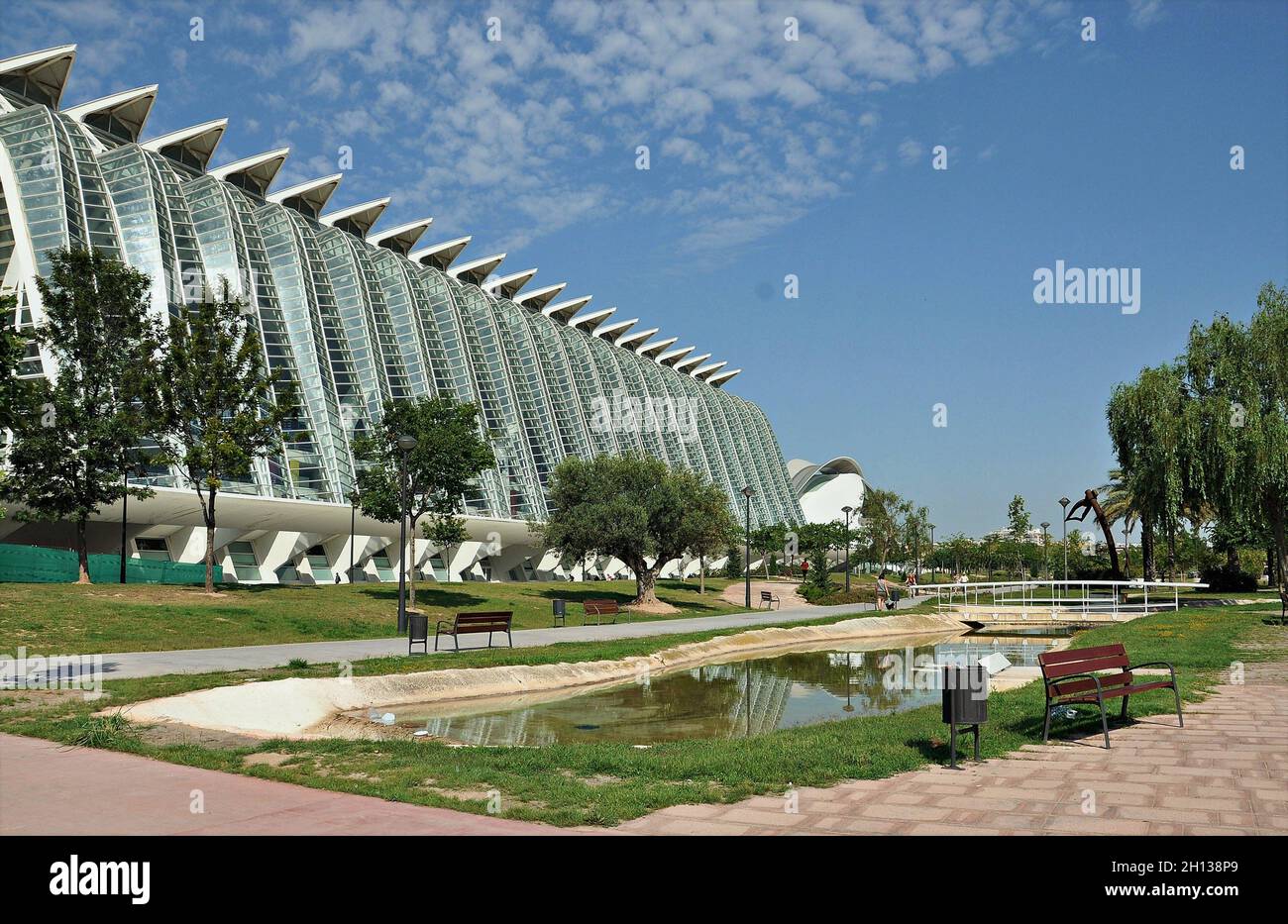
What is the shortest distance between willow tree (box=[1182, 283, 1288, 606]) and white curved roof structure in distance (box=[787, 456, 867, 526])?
110 meters

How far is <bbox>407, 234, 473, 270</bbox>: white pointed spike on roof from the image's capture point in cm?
6944

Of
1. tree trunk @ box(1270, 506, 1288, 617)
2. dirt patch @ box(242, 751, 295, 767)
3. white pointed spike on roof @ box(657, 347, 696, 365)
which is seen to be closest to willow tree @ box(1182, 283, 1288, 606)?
tree trunk @ box(1270, 506, 1288, 617)

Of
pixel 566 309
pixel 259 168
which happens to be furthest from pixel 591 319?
pixel 259 168

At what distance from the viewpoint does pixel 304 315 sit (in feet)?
171

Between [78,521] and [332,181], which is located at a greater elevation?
[332,181]

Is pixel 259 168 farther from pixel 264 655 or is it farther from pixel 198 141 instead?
pixel 264 655

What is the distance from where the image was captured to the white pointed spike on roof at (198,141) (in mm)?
51031

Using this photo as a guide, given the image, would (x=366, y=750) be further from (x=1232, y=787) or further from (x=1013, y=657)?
(x=1013, y=657)

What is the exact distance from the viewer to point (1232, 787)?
738 cm

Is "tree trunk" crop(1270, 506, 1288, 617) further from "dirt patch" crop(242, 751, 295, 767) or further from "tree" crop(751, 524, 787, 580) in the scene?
"tree" crop(751, 524, 787, 580)

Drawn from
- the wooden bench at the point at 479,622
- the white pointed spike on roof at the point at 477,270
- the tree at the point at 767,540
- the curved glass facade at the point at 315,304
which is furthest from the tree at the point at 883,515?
the wooden bench at the point at 479,622

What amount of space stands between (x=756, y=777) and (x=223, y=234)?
1957 inches

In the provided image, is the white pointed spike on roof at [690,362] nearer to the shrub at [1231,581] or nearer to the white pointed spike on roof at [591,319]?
the white pointed spike on roof at [591,319]
